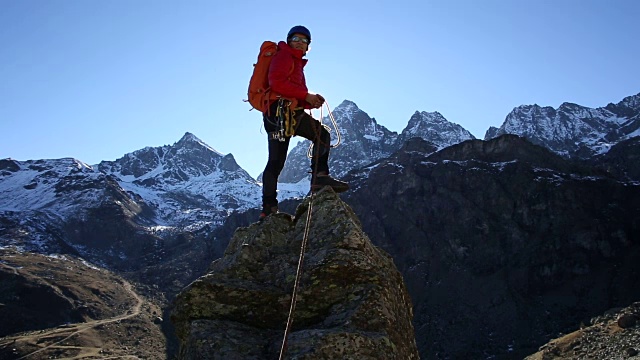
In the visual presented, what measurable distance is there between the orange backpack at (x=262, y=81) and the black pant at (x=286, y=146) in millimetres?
175

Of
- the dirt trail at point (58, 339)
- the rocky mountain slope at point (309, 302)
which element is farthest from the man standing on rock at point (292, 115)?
the dirt trail at point (58, 339)

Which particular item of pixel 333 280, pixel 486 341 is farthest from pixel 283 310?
pixel 486 341

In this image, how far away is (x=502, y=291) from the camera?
147375mm

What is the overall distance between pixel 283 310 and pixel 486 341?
134572mm

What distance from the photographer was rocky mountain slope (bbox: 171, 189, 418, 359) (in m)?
6.11

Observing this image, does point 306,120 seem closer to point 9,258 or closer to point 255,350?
point 255,350

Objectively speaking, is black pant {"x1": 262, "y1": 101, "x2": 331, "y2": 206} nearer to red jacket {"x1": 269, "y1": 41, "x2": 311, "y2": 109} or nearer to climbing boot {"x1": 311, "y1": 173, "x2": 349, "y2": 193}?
climbing boot {"x1": 311, "y1": 173, "x2": 349, "y2": 193}

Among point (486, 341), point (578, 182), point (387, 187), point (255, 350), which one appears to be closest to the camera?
point (255, 350)

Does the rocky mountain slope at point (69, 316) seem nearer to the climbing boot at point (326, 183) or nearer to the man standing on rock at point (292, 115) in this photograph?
the man standing on rock at point (292, 115)

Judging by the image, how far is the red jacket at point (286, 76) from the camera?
9.48 m

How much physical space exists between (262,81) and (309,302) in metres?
4.59

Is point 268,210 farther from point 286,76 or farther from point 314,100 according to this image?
point 286,76

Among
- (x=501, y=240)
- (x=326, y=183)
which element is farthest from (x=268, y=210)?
(x=501, y=240)

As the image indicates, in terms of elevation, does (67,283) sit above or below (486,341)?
above
